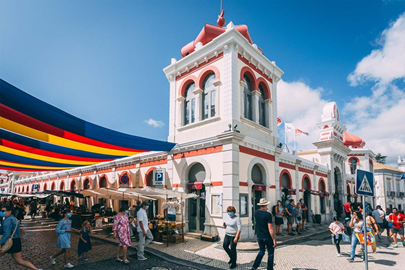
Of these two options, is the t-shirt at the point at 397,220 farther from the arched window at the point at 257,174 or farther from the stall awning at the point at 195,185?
the stall awning at the point at 195,185

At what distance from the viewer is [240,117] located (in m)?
11.4

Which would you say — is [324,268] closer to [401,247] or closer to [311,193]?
[401,247]

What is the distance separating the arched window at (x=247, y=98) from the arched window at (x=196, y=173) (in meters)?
3.27

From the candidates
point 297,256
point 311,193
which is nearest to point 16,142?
point 297,256

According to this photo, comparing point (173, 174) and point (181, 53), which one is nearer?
point (173, 174)

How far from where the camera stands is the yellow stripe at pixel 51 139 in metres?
7.25

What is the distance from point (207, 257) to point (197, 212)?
3634 mm

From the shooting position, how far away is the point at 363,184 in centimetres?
586

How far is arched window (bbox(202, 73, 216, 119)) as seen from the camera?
39.6 ft

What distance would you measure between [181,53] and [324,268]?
12657mm

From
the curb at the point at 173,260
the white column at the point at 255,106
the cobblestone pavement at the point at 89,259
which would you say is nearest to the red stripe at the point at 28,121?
the cobblestone pavement at the point at 89,259

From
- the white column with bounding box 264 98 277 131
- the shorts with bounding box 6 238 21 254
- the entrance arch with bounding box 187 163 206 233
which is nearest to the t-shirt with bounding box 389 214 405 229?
the white column with bounding box 264 98 277 131

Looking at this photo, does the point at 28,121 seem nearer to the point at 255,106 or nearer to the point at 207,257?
the point at 207,257

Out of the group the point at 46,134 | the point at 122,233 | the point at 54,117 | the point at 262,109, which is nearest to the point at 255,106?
the point at 262,109
